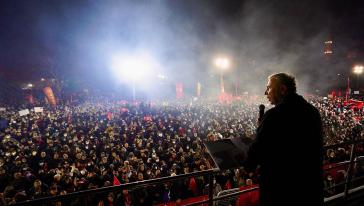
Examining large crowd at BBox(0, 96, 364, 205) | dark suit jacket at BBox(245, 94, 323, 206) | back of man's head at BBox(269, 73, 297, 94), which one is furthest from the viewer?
large crowd at BBox(0, 96, 364, 205)

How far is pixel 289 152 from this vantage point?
5.25ft

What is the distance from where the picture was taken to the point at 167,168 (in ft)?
25.7

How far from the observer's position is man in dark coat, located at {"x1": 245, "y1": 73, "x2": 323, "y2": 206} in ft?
5.21

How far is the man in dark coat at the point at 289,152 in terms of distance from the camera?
5.21 feet

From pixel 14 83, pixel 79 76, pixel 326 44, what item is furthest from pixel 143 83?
pixel 326 44

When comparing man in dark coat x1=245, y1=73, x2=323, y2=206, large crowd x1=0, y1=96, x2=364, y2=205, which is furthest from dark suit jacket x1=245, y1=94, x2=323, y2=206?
large crowd x1=0, y1=96, x2=364, y2=205

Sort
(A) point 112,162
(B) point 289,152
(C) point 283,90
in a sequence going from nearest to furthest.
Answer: (B) point 289,152, (C) point 283,90, (A) point 112,162

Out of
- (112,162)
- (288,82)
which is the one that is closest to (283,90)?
(288,82)

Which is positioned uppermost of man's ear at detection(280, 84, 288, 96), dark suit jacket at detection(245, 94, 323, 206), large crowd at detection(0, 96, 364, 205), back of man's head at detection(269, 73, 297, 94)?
back of man's head at detection(269, 73, 297, 94)

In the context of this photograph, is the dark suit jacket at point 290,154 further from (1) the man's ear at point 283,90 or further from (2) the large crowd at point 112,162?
(2) the large crowd at point 112,162

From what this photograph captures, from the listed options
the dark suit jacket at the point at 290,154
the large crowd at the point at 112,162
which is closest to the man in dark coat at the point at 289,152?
the dark suit jacket at the point at 290,154

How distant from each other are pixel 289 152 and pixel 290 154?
17mm

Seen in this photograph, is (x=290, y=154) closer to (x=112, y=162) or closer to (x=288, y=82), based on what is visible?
(x=288, y=82)

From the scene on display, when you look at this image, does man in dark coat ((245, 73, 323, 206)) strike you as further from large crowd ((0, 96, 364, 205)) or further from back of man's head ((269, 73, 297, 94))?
large crowd ((0, 96, 364, 205))
